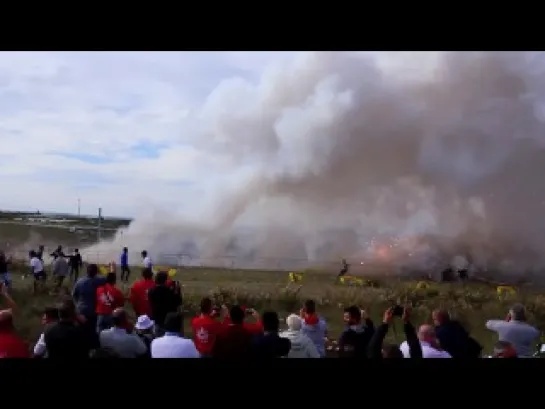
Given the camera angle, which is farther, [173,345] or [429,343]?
[429,343]

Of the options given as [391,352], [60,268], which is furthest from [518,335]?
[60,268]

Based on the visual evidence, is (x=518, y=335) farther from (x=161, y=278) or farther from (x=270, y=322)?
(x=161, y=278)

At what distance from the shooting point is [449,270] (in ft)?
84.1

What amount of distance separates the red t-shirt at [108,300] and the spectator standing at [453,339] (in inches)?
147

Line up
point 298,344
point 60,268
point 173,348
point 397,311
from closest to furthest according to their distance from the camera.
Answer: point 173,348, point 298,344, point 397,311, point 60,268

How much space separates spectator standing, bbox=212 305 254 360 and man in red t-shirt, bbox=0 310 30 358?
1.48 meters

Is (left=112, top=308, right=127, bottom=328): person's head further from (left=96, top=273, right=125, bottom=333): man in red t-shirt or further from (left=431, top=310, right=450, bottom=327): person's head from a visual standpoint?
(left=431, top=310, right=450, bottom=327): person's head

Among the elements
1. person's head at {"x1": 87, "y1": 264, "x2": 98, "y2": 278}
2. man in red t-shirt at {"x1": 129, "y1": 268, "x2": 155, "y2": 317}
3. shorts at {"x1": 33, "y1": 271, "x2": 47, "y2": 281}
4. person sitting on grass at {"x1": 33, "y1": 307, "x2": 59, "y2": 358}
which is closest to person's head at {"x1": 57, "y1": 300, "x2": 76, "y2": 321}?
person sitting on grass at {"x1": 33, "y1": 307, "x2": 59, "y2": 358}

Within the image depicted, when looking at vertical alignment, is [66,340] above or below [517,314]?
below

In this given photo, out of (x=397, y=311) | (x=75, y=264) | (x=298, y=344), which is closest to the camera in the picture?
(x=298, y=344)

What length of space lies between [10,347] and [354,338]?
2.84 m

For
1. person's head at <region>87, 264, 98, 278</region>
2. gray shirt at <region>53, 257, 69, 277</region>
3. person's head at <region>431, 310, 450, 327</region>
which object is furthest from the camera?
gray shirt at <region>53, 257, 69, 277</region>

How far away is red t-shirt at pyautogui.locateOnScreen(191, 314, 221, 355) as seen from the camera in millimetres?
5676

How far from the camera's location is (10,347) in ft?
15.9
